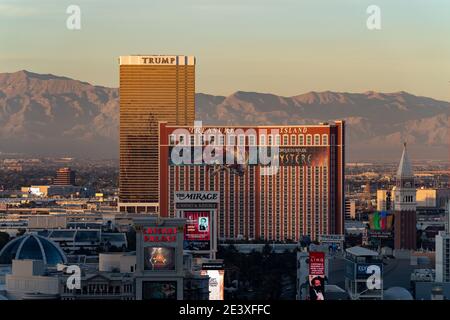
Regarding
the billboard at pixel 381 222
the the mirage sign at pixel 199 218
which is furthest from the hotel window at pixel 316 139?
the the mirage sign at pixel 199 218

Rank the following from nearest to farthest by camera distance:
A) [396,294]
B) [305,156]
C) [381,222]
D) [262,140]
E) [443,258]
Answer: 1. [396,294]
2. [443,258]
3. [381,222]
4. [305,156]
5. [262,140]

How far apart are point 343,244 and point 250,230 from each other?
35.9 ft

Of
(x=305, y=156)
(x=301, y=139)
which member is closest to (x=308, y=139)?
(x=301, y=139)

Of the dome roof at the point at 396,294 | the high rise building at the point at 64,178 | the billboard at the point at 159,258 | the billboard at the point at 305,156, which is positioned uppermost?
the billboard at the point at 305,156

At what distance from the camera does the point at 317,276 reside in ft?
172

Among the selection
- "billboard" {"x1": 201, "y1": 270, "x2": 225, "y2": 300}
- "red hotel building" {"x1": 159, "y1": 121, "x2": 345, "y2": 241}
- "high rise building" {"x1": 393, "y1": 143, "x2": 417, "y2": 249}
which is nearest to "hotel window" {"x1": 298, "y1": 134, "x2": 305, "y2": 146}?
"red hotel building" {"x1": 159, "y1": 121, "x2": 345, "y2": 241}

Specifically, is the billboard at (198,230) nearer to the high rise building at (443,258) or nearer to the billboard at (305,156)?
the high rise building at (443,258)

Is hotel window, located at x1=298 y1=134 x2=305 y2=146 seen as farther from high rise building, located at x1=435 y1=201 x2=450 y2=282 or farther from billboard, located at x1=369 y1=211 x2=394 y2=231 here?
high rise building, located at x1=435 y1=201 x2=450 y2=282

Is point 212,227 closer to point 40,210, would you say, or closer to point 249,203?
point 249,203

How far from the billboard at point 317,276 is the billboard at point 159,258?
193 inches

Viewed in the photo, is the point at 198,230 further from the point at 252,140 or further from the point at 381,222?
the point at 252,140

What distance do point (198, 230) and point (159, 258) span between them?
23.5 m

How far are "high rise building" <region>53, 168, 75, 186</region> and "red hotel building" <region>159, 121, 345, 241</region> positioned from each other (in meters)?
32.4

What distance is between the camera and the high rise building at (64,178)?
404 feet
